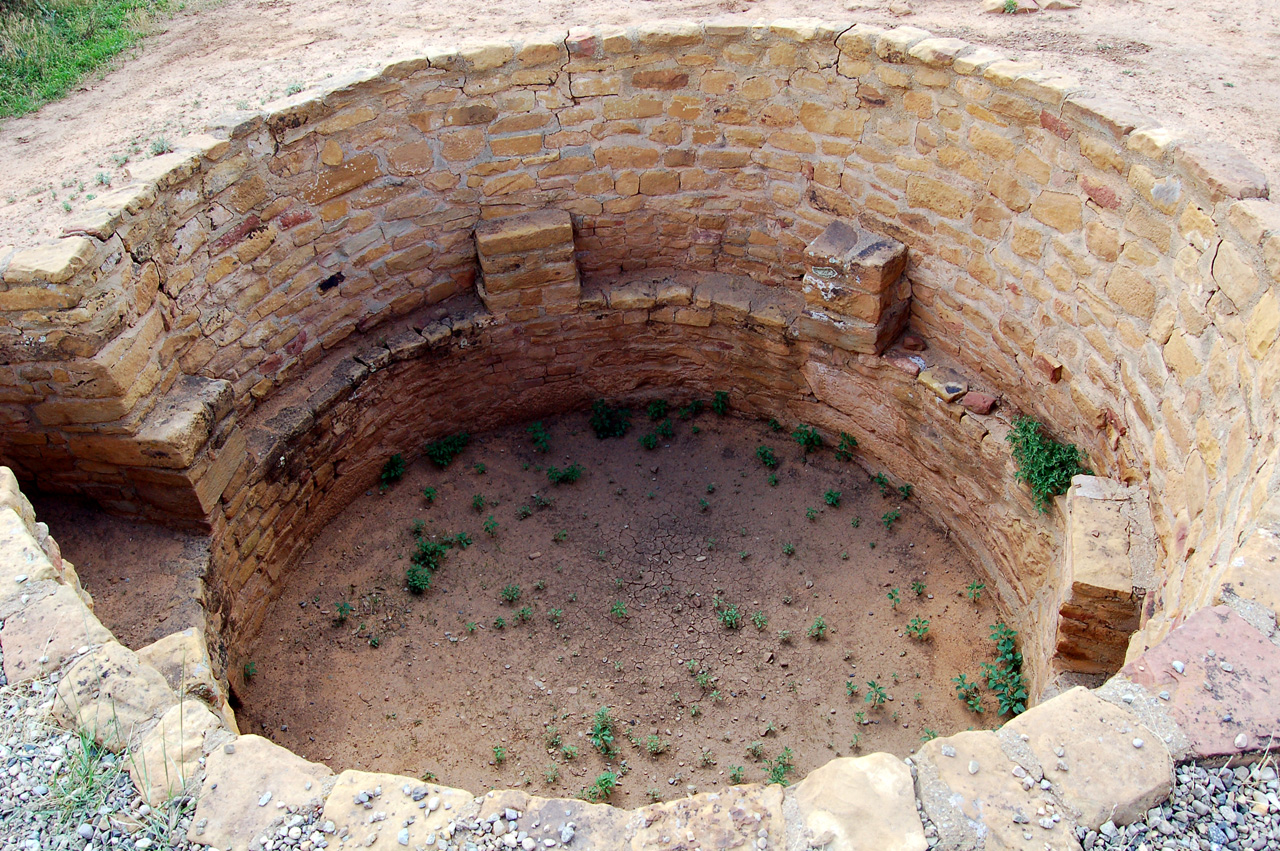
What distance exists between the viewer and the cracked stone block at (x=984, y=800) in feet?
9.24

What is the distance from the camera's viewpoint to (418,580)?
6.16 m

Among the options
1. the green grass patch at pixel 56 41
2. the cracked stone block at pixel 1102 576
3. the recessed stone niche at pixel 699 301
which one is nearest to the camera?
the recessed stone niche at pixel 699 301

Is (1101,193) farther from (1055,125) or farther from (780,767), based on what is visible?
(780,767)

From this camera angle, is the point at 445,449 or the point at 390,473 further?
the point at 445,449

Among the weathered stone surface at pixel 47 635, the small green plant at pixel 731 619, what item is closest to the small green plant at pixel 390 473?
the small green plant at pixel 731 619

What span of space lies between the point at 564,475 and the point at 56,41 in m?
5.28

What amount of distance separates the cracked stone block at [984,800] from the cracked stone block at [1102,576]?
1.77m

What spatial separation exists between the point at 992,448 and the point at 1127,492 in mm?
995

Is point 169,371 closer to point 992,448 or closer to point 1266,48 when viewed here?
point 992,448

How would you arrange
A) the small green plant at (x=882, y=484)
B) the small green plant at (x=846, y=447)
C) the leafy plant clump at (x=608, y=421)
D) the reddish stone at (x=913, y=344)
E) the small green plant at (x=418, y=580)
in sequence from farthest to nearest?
the leafy plant clump at (x=608, y=421)
the small green plant at (x=846, y=447)
the small green plant at (x=882, y=484)
the reddish stone at (x=913, y=344)
the small green plant at (x=418, y=580)

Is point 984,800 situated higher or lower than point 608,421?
higher

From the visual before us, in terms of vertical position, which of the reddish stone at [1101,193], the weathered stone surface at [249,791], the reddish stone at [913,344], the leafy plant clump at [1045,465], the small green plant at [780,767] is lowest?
the small green plant at [780,767]

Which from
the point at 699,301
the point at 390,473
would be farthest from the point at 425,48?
the point at 390,473

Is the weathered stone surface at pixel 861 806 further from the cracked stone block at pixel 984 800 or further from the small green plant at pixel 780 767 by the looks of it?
the small green plant at pixel 780 767
